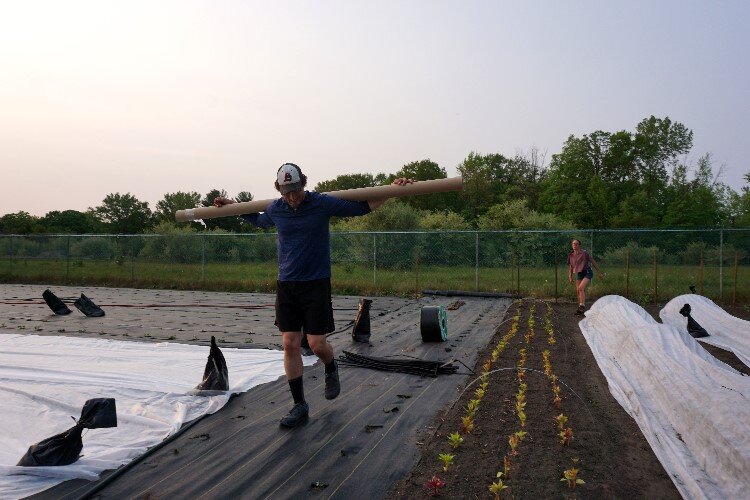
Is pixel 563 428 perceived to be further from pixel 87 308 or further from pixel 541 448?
pixel 87 308

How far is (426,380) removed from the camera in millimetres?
5949

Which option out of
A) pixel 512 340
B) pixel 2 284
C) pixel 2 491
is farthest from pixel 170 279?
pixel 2 491

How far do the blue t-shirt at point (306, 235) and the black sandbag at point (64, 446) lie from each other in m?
1.66

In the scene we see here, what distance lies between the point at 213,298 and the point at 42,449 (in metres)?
13.9

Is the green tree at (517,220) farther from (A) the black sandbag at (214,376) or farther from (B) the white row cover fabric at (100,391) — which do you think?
(A) the black sandbag at (214,376)

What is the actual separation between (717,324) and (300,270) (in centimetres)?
865

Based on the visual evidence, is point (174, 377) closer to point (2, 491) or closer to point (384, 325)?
point (2, 491)

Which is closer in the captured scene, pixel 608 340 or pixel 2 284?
pixel 608 340

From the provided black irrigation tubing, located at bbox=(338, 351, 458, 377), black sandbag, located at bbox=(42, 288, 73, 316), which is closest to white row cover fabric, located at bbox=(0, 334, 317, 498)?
black irrigation tubing, located at bbox=(338, 351, 458, 377)

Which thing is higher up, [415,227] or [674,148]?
[674,148]

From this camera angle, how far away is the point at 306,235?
4516 millimetres

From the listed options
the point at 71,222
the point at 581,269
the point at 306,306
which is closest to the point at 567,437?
the point at 306,306

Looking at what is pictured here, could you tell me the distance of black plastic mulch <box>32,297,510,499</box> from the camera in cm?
329

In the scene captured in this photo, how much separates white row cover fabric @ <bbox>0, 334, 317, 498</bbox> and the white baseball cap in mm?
2088
